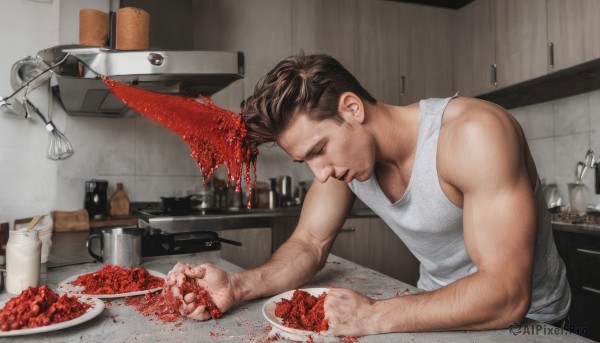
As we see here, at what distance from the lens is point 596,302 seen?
246 cm

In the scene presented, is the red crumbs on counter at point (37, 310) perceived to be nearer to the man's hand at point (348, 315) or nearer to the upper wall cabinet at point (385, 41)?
the man's hand at point (348, 315)

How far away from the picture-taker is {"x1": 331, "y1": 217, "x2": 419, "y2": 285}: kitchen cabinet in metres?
3.46

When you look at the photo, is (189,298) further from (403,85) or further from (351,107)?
(403,85)

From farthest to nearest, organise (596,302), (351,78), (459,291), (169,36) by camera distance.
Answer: (169,36) → (596,302) → (351,78) → (459,291)

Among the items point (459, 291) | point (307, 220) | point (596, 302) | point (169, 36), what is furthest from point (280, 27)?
point (459, 291)

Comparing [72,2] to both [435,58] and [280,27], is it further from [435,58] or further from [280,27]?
[435,58]

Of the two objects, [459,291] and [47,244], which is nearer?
[459,291]

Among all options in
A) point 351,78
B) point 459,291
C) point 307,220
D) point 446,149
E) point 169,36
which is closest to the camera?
point 459,291

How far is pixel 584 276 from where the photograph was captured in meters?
2.52

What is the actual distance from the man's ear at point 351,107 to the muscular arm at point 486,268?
0.30m

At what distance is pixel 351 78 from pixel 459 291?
0.60 metres

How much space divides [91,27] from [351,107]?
172 cm

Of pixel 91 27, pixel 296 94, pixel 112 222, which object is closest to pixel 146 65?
pixel 91 27

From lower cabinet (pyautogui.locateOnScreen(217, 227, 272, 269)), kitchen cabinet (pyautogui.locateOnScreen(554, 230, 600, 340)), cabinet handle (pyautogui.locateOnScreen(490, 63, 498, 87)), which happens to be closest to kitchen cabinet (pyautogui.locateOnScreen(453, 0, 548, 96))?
cabinet handle (pyautogui.locateOnScreen(490, 63, 498, 87))
